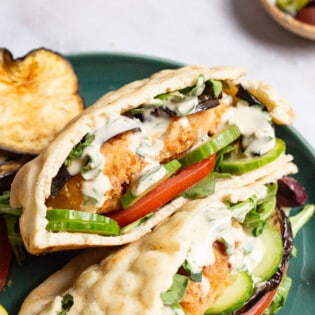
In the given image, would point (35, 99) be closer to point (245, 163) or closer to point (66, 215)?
point (66, 215)

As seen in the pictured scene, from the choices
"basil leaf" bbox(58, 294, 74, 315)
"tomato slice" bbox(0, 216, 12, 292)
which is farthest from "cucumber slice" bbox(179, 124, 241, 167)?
"tomato slice" bbox(0, 216, 12, 292)

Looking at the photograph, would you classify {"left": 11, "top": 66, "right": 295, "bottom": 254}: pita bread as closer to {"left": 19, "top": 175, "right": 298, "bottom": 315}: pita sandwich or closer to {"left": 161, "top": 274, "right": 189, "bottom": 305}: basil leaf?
{"left": 19, "top": 175, "right": 298, "bottom": 315}: pita sandwich

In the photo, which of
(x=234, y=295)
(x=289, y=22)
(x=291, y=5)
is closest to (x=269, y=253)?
(x=234, y=295)

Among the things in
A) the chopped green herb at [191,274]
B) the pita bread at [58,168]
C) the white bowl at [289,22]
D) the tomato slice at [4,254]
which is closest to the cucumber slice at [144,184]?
the pita bread at [58,168]

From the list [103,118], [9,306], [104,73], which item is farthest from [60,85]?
[9,306]

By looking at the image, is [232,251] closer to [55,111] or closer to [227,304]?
[227,304]
